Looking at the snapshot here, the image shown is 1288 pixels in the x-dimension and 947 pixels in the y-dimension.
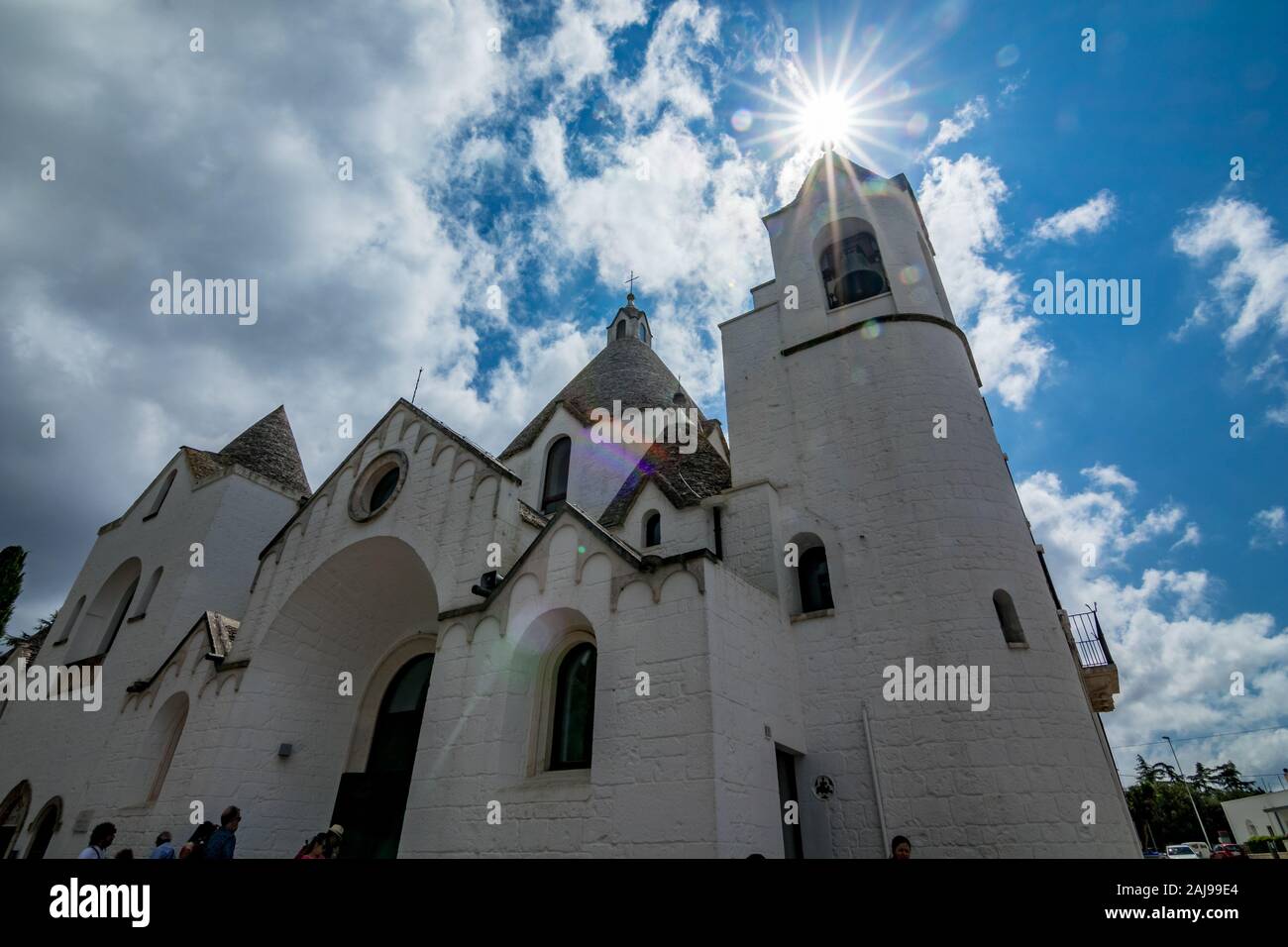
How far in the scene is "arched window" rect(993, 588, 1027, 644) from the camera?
966 centimetres

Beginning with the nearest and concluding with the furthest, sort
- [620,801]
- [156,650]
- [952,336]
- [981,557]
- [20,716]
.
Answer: [620,801] → [981,557] → [952,336] → [156,650] → [20,716]

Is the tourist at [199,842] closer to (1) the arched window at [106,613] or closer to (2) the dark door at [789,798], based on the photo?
(2) the dark door at [789,798]

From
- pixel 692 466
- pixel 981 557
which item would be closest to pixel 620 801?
pixel 981 557

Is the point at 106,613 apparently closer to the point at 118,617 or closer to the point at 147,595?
the point at 118,617

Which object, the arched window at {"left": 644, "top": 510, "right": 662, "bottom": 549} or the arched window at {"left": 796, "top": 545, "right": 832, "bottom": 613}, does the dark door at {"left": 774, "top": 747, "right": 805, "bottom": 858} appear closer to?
the arched window at {"left": 796, "top": 545, "right": 832, "bottom": 613}

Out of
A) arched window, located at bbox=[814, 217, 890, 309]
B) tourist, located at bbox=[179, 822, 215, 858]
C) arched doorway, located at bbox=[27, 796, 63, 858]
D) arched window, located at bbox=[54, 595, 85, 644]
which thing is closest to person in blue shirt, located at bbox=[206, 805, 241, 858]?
tourist, located at bbox=[179, 822, 215, 858]

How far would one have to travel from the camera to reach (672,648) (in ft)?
26.3

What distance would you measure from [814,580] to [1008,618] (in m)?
3.05

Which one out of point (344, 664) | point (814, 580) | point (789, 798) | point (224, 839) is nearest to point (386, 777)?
point (344, 664)

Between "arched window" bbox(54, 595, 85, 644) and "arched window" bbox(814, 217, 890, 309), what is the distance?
23.9 m

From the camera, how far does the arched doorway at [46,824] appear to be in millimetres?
14594
